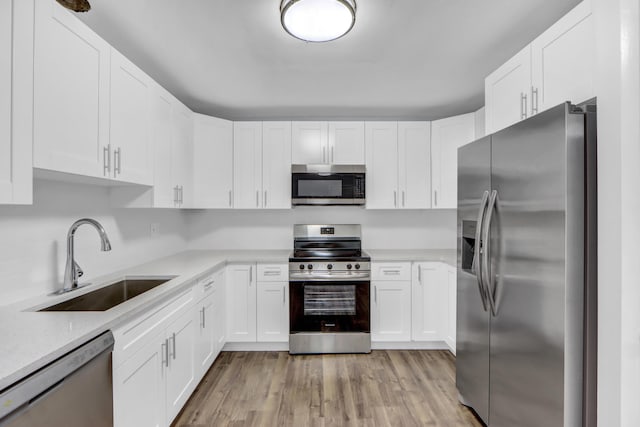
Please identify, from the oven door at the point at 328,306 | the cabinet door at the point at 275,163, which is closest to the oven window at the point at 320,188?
the cabinet door at the point at 275,163

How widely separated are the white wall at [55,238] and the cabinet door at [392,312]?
7.03 ft

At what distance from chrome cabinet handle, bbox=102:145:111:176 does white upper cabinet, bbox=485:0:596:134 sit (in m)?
2.25

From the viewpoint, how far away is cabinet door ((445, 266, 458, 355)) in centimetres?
286

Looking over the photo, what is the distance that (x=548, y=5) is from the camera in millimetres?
1645

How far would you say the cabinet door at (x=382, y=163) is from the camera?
10.9 ft

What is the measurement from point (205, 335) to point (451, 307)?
6.93 feet

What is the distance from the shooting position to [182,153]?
2836 mm

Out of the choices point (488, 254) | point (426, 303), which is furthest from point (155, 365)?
point (426, 303)

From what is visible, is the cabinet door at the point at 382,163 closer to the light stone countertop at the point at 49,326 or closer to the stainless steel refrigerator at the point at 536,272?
the stainless steel refrigerator at the point at 536,272

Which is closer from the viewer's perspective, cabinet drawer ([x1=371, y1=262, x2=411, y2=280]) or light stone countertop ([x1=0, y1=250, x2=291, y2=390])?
light stone countertop ([x1=0, y1=250, x2=291, y2=390])

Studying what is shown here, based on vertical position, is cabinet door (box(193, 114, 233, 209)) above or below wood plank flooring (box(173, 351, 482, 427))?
above

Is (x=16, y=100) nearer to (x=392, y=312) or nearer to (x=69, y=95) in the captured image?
(x=69, y=95)

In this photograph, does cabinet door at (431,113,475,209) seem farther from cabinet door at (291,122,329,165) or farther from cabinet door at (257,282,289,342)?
cabinet door at (257,282,289,342)

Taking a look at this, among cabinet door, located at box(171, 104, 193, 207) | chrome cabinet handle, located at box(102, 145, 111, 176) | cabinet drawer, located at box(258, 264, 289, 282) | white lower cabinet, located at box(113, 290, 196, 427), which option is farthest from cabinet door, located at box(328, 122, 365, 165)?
chrome cabinet handle, located at box(102, 145, 111, 176)
